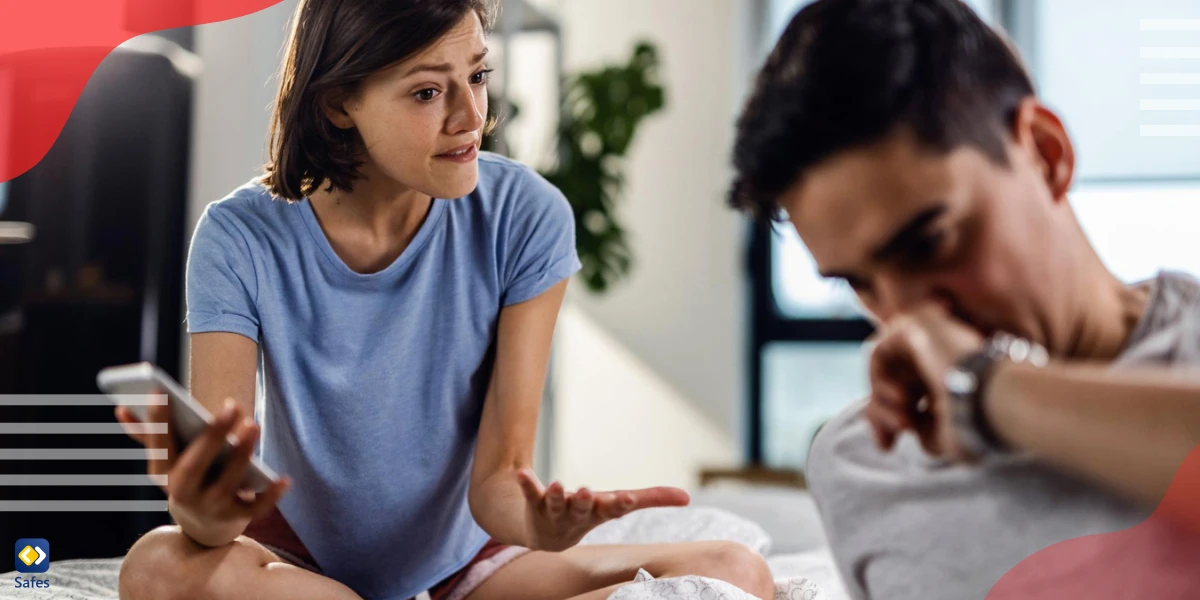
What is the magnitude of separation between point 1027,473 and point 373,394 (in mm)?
529

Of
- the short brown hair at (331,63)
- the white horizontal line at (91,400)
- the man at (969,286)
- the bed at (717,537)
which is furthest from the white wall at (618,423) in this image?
the man at (969,286)

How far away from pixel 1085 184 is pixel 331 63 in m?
1.46

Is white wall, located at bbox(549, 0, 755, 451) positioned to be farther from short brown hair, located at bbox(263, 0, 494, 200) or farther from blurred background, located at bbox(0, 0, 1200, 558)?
short brown hair, located at bbox(263, 0, 494, 200)

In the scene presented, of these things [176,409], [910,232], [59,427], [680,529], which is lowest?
[680,529]

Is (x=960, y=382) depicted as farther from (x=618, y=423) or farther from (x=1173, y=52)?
(x=618, y=423)

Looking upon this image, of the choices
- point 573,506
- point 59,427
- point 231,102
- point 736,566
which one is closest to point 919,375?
point 573,506

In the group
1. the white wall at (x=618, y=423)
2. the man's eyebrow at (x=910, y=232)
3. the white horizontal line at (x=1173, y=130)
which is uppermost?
the white horizontal line at (x=1173, y=130)

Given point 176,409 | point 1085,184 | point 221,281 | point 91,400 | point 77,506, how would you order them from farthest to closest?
point 1085,184 < point 77,506 < point 91,400 < point 221,281 < point 176,409

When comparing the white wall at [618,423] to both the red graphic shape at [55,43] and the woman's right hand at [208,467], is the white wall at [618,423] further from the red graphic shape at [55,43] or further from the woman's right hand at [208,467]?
the woman's right hand at [208,467]

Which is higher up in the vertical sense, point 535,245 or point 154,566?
point 535,245

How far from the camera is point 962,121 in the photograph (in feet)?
1.44

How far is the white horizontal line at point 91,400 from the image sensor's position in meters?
0.56

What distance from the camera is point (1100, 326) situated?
17.6 inches

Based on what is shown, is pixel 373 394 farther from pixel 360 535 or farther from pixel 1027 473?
pixel 1027 473
